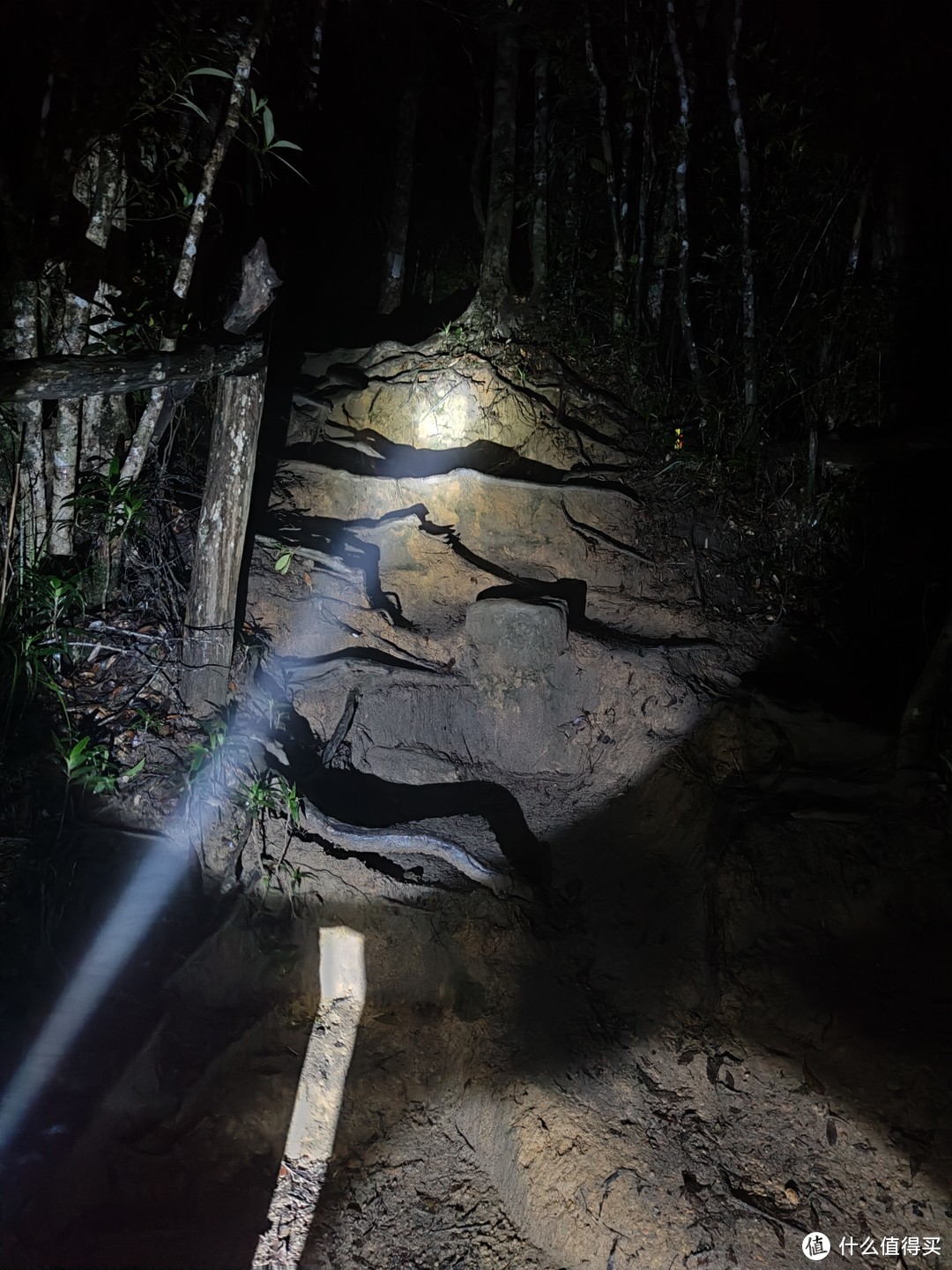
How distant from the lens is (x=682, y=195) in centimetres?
655

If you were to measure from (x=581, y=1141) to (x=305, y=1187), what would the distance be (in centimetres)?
140

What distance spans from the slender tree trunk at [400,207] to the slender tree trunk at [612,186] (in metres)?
2.87

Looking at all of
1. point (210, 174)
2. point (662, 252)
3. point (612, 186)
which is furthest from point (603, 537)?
point (612, 186)

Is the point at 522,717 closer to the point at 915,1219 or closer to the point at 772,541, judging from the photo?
the point at 772,541

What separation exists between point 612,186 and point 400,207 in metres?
3.34

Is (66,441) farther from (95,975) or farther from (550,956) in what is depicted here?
(550,956)

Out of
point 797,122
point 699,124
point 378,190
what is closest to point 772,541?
point 797,122

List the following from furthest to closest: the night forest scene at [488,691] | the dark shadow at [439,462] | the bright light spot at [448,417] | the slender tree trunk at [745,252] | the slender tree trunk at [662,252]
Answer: the slender tree trunk at [662,252], the bright light spot at [448,417], the dark shadow at [439,462], the slender tree trunk at [745,252], the night forest scene at [488,691]

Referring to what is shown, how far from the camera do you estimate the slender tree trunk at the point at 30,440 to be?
13.7 ft

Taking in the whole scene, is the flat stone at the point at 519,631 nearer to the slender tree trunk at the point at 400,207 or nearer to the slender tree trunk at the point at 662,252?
the slender tree trunk at the point at 662,252

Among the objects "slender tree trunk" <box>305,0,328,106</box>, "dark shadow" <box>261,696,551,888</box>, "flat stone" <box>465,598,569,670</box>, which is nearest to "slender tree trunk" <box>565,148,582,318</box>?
"slender tree trunk" <box>305,0,328,106</box>

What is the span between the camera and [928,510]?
609 centimetres

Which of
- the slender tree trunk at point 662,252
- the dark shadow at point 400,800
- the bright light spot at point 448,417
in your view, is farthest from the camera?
the slender tree trunk at point 662,252

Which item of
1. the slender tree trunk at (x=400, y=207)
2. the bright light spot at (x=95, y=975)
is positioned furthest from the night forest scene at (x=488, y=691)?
the slender tree trunk at (x=400, y=207)
